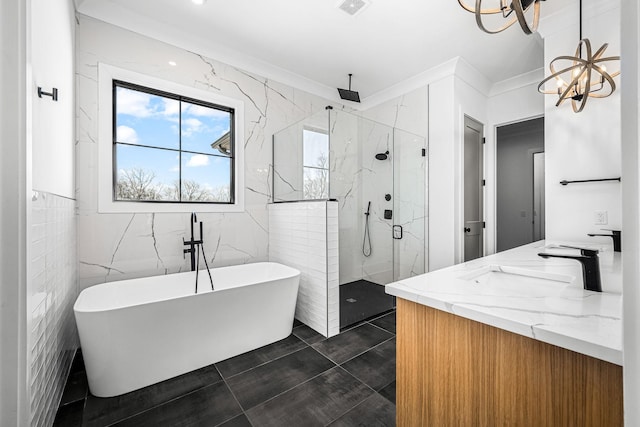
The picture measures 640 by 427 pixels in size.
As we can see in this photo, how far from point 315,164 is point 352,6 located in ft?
4.29

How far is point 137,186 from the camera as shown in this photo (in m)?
2.44

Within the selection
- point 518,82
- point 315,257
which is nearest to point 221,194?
point 315,257

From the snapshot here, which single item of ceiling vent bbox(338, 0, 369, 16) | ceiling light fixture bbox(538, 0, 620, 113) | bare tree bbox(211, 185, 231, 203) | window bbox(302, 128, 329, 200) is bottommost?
bare tree bbox(211, 185, 231, 203)

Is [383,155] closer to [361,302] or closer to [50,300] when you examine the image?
[361,302]

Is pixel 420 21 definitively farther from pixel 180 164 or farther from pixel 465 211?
pixel 180 164

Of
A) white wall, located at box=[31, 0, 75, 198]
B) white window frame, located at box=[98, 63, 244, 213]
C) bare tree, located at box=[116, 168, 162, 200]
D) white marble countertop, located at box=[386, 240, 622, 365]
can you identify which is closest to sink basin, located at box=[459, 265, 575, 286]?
white marble countertop, located at box=[386, 240, 622, 365]

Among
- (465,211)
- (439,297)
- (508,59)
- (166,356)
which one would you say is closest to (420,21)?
(508,59)

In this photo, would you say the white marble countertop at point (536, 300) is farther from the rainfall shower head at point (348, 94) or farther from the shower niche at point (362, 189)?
the rainfall shower head at point (348, 94)

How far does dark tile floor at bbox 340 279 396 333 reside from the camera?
8.66ft

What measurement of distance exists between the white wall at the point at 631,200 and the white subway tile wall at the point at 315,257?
2019mm

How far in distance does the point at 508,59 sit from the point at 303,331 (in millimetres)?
3549

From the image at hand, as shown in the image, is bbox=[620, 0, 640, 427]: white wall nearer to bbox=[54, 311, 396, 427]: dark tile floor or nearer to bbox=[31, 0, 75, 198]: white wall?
bbox=[54, 311, 396, 427]: dark tile floor

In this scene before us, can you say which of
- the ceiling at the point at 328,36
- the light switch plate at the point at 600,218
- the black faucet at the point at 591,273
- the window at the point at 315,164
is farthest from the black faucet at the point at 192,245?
the light switch plate at the point at 600,218

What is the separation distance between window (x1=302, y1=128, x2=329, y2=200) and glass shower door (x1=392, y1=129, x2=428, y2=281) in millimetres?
1119
